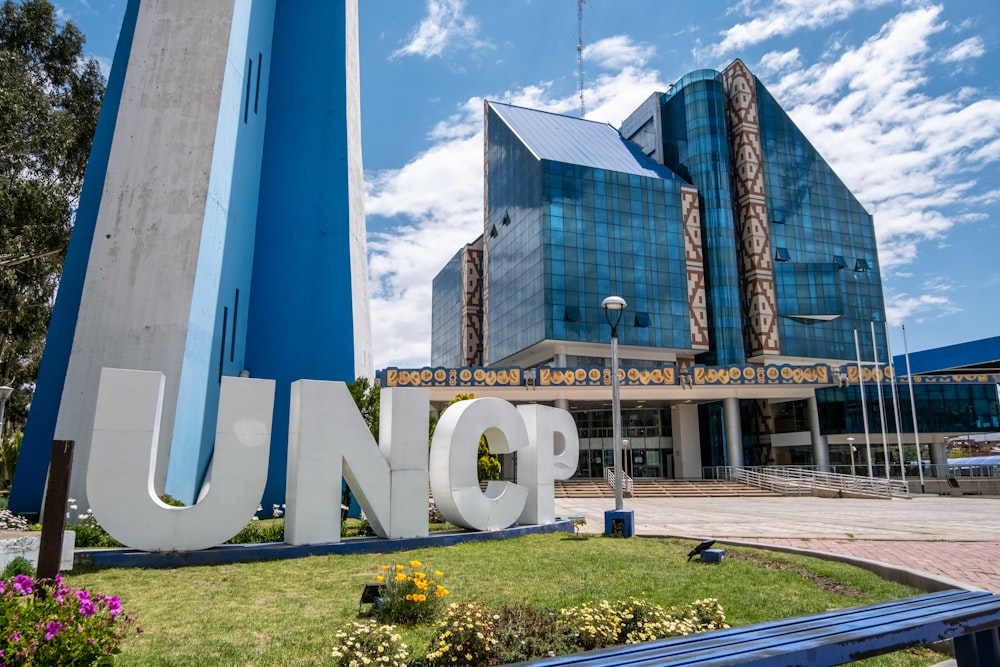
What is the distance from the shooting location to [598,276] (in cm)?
6016

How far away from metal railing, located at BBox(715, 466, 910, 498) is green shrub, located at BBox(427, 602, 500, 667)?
3621 cm

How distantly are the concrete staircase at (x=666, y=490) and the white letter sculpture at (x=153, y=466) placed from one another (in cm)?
2974

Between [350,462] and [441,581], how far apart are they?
11.6ft

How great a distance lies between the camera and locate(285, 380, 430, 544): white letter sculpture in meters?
11.4

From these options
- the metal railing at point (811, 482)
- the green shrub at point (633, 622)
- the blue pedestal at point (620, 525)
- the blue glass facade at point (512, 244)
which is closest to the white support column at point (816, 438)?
the metal railing at point (811, 482)

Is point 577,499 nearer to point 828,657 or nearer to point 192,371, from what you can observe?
point 192,371

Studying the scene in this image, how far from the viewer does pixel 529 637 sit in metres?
5.82

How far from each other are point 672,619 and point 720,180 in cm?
6638

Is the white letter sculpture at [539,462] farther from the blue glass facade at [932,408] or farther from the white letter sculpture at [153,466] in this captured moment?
the blue glass facade at [932,408]

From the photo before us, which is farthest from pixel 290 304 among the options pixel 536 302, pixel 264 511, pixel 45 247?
pixel 536 302

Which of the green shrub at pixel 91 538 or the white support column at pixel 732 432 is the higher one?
the white support column at pixel 732 432

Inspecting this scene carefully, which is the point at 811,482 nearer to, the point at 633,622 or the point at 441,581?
the point at 441,581

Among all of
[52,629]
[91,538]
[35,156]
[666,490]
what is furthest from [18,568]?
[666,490]

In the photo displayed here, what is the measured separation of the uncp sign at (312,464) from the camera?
9.88 metres
